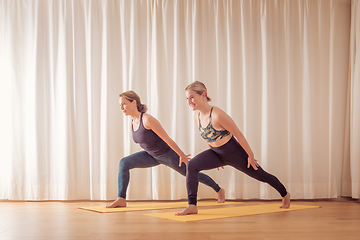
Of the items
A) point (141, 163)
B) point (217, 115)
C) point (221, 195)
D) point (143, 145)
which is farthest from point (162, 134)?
point (221, 195)

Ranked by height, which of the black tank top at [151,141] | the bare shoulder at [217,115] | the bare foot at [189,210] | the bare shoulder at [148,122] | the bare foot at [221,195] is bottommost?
the bare foot at [221,195]

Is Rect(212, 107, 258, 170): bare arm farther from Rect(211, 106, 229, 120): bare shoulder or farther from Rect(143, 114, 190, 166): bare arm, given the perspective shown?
Rect(143, 114, 190, 166): bare arm

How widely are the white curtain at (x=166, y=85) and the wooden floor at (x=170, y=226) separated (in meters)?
0.99

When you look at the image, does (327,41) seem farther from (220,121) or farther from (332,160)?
(220,121)

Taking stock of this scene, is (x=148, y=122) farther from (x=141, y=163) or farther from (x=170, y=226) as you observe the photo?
(x=170, y=226)

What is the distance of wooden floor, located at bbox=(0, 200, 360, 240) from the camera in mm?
2158

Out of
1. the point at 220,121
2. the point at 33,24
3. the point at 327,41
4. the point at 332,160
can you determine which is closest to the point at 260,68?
the point at 327,41

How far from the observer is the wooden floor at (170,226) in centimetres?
216

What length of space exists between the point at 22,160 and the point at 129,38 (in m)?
1.68

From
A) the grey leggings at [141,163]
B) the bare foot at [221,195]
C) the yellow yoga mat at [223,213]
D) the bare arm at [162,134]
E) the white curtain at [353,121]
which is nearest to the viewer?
the yellow yoga mat at [223,213]

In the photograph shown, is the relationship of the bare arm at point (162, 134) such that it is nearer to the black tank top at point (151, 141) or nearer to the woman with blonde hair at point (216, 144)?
the black tank top at point (151, 141)

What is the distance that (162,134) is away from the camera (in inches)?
134

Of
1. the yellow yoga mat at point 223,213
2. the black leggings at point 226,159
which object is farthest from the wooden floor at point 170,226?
the black leggings at point 226,159

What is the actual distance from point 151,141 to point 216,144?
597 millimetres
